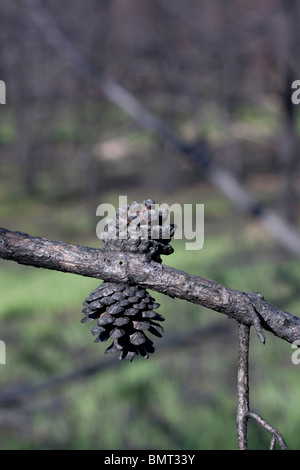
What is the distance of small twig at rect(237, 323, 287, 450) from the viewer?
2.71 ft

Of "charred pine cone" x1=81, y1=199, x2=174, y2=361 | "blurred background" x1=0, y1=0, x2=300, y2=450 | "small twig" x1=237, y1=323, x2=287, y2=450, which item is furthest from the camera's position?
"blurred background" x1=0, y1=0, x2=300, y2=450

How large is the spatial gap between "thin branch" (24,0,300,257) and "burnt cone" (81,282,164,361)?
2.74 meters

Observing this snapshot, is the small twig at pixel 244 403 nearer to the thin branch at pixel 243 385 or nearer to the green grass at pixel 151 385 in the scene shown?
the thin branch at pixel 243 385

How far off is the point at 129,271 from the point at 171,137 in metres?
3.02

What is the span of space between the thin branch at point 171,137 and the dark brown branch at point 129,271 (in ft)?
9.06

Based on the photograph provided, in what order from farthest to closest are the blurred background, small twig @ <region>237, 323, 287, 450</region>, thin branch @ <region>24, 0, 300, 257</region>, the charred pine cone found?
the blurred background
thin branch @ <region>24, 0, 300, 257</region>
the charred pine cone
small twig @ <region>237, 323, 287, 450</region>

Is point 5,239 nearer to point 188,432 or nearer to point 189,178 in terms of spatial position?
point 188,432

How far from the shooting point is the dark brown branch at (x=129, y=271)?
87 centimetres

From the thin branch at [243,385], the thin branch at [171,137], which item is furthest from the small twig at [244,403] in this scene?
the thin branch at [171,137]

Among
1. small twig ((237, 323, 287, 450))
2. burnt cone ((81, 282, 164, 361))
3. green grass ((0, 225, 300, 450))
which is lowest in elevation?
small twig ((237, 323, 287, 450))

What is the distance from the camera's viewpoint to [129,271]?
35.4 inches

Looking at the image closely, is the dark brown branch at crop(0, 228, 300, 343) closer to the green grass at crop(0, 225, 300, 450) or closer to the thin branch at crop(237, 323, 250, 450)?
the thin branch at crop(237, 323, 250, 450)

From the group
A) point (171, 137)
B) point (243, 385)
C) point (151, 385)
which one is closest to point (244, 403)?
point (243, 385)

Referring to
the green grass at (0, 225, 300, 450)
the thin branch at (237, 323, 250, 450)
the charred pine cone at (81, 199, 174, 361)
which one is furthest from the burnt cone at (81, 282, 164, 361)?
the green grass at (0, 225, 300, 450)
